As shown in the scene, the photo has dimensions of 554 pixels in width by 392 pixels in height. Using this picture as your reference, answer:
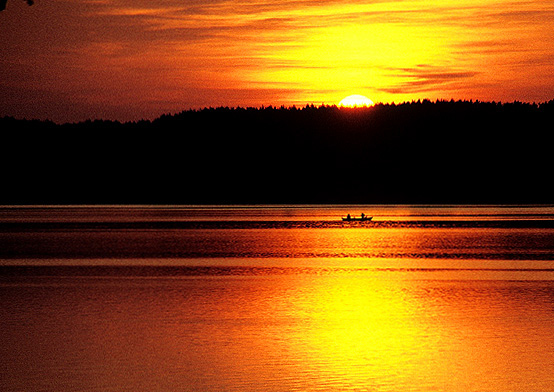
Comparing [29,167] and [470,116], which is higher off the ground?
[470,116]

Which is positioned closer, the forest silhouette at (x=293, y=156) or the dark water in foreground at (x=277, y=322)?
the dark water in foreground at (x=277, y=322)

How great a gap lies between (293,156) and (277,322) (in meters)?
148

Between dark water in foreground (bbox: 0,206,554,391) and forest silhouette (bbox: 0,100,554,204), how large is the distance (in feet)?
365

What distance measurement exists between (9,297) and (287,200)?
385 feet

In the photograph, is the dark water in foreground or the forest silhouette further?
the forest silhouette

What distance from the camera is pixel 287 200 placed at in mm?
135500

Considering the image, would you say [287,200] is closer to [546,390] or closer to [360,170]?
[360,170]

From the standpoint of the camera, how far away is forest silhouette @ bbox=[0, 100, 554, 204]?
476 feet

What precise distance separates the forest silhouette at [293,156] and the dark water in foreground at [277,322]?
365ft

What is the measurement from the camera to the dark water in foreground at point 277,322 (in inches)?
432

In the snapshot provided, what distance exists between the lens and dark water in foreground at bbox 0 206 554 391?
36.0 feet

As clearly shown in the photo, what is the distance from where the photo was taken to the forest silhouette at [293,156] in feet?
476

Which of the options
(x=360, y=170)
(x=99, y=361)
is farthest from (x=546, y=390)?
(x=360, y=170)

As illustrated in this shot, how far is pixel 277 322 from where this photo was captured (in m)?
15.0
